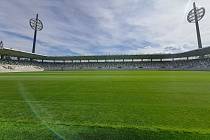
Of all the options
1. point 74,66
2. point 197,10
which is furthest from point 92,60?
point 197,10

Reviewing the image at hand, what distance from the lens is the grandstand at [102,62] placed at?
81688 mm

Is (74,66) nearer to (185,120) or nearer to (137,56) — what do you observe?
(137,56)

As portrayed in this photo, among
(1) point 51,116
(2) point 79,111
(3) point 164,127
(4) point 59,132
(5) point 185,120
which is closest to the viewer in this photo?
(4) point 59,132

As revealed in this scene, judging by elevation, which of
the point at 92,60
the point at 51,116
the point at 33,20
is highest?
the point at 33,20

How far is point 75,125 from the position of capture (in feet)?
20.6

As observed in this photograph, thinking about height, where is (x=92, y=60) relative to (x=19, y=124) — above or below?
above

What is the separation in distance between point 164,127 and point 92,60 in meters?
97.1

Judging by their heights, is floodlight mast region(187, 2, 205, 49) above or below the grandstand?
above

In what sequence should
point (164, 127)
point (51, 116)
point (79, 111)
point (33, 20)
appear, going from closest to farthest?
1. point (164, 127)
2. point (51, 116)
3. point (79, 111)
4. point (33, 20)

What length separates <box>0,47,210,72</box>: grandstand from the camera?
81.7m

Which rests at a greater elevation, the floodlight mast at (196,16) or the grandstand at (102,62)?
the floodlight mast at (196,16)

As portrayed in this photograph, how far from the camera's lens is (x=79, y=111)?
27.7ft

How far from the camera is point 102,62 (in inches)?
4075

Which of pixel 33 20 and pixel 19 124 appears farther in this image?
pixel 33 20
